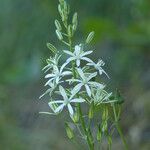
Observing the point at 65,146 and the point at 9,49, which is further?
the point at 9,49

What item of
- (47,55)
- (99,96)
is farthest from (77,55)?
(47,55)

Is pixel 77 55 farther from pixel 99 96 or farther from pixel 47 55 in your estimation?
pixel 47 55

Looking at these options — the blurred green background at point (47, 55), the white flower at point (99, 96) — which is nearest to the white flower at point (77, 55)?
the white flower at point (99, 96)

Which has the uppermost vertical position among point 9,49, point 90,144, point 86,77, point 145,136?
point 9,49

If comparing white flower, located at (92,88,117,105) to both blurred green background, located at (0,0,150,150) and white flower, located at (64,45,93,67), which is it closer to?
white flower, located at (64,45,93,67)

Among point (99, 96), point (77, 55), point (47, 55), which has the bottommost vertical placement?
point (99, 96)

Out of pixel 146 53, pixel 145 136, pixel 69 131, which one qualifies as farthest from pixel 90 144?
pixel 146 53

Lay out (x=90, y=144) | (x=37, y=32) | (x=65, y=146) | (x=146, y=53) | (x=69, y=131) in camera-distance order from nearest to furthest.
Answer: (x=90, y=144) → (x=69, y=131) → (x=65, y=146) → (x=146, y=53) → (x=37, y=32)

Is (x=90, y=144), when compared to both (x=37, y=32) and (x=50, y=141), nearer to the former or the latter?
(x=50, y=141)

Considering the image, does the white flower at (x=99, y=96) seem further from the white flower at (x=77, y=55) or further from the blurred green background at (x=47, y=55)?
the blurred green background at (x=47, y=55)
